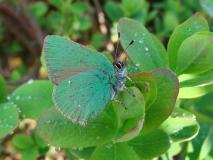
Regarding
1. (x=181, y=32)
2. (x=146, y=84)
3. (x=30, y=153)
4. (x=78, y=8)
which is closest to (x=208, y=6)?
(x=181, y=32)

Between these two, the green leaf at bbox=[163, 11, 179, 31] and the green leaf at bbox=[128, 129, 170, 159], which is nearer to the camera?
the green leaf at bbox=[128, 129, 170, 159]

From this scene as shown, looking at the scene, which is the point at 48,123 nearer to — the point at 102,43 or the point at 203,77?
the point at 203,77

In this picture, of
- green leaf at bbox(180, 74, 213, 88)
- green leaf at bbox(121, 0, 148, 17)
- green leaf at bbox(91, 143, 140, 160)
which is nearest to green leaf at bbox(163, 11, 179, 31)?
green leaf at bbox(121, 0, 148, 17)

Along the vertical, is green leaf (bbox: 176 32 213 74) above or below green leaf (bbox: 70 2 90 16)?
above

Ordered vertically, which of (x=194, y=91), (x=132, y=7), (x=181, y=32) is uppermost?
(x=181, y=32)

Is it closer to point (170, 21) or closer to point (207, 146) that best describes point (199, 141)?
point (207, 146)

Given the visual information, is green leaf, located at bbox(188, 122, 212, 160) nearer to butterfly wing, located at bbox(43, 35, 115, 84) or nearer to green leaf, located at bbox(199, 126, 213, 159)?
green leaf, located at bbox(199, 126, 213, 159)

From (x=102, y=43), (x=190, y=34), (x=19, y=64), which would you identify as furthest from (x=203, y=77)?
(x=19, y=64)
